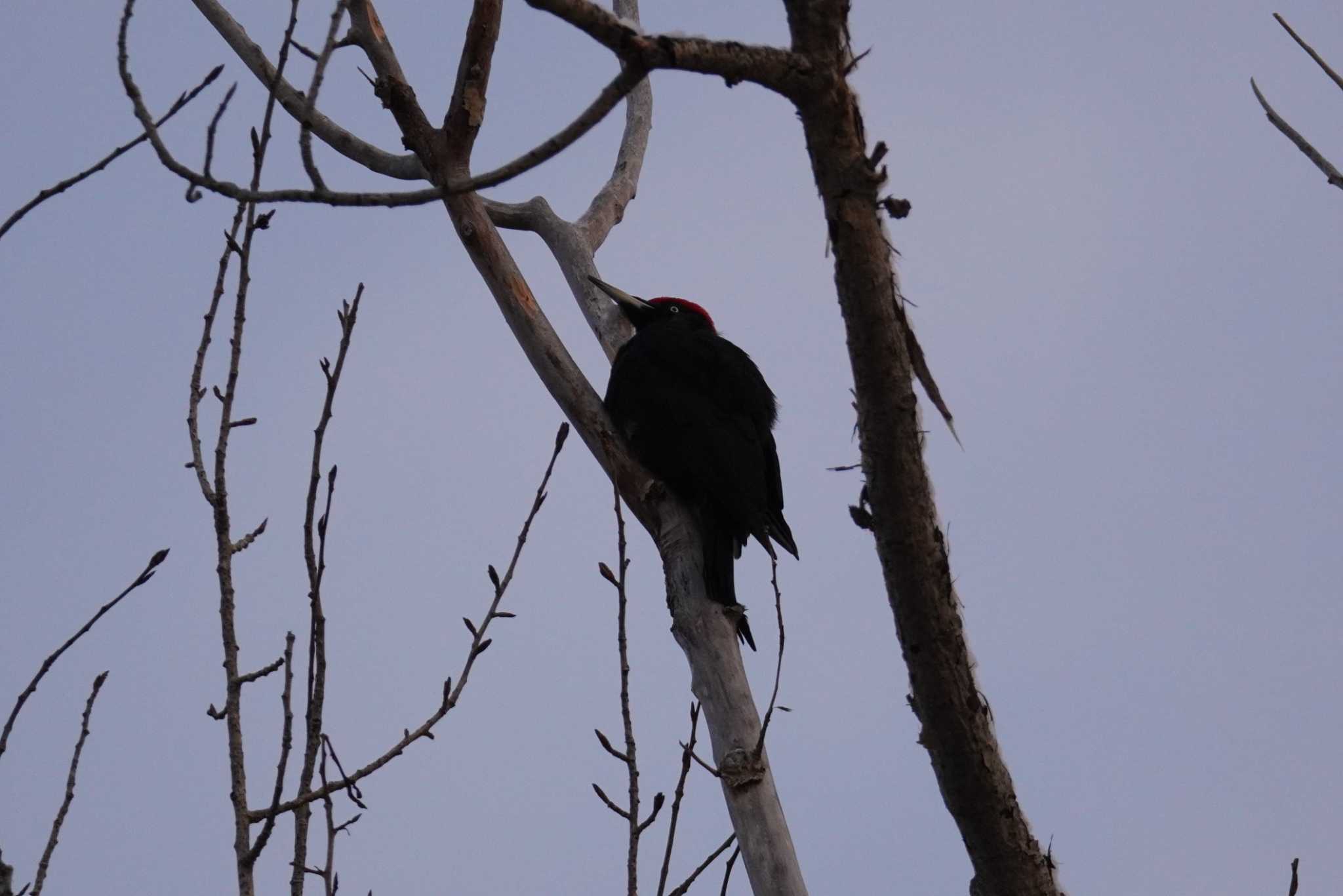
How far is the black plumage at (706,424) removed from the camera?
3797 mm

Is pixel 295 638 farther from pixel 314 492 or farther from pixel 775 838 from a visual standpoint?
pixel 775 838

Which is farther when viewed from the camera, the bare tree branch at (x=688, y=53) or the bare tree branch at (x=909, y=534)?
the bare tree branch at (x=909, y=534)

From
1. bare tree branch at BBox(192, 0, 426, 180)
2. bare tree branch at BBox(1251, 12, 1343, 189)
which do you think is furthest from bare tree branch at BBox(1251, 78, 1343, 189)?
bare tree branch at BBox(192, 0, 426, 180)

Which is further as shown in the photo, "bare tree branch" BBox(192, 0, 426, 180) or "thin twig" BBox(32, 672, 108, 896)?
"bare tree branch" BBox(192, 0, 426, 180)

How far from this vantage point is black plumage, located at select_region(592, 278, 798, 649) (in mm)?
3797

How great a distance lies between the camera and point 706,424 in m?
4.35

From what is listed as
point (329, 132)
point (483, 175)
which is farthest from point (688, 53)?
point (329, 132)

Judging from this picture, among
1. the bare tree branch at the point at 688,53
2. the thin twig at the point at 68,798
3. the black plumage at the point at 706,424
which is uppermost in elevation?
the black plumage at the point at 706,424

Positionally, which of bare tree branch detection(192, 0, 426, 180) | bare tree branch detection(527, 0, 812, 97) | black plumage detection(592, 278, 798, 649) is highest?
bare tree branch detection(192, 0, 426, 180)

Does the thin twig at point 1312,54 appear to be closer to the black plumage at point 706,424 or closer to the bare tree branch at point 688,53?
the bare tree branch at point 688,53

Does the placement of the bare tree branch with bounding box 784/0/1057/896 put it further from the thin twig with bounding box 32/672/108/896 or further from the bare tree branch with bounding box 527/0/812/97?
the thin twig with bounding box 32/672/108/896

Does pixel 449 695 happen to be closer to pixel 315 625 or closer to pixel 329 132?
pixel 315 625

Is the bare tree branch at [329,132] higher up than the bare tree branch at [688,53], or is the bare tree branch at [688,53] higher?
the bare tree branch at [329,132]

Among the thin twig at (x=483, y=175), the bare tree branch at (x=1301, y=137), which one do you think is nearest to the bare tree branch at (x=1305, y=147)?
the bare tree branch at (x=1301, y=137)
